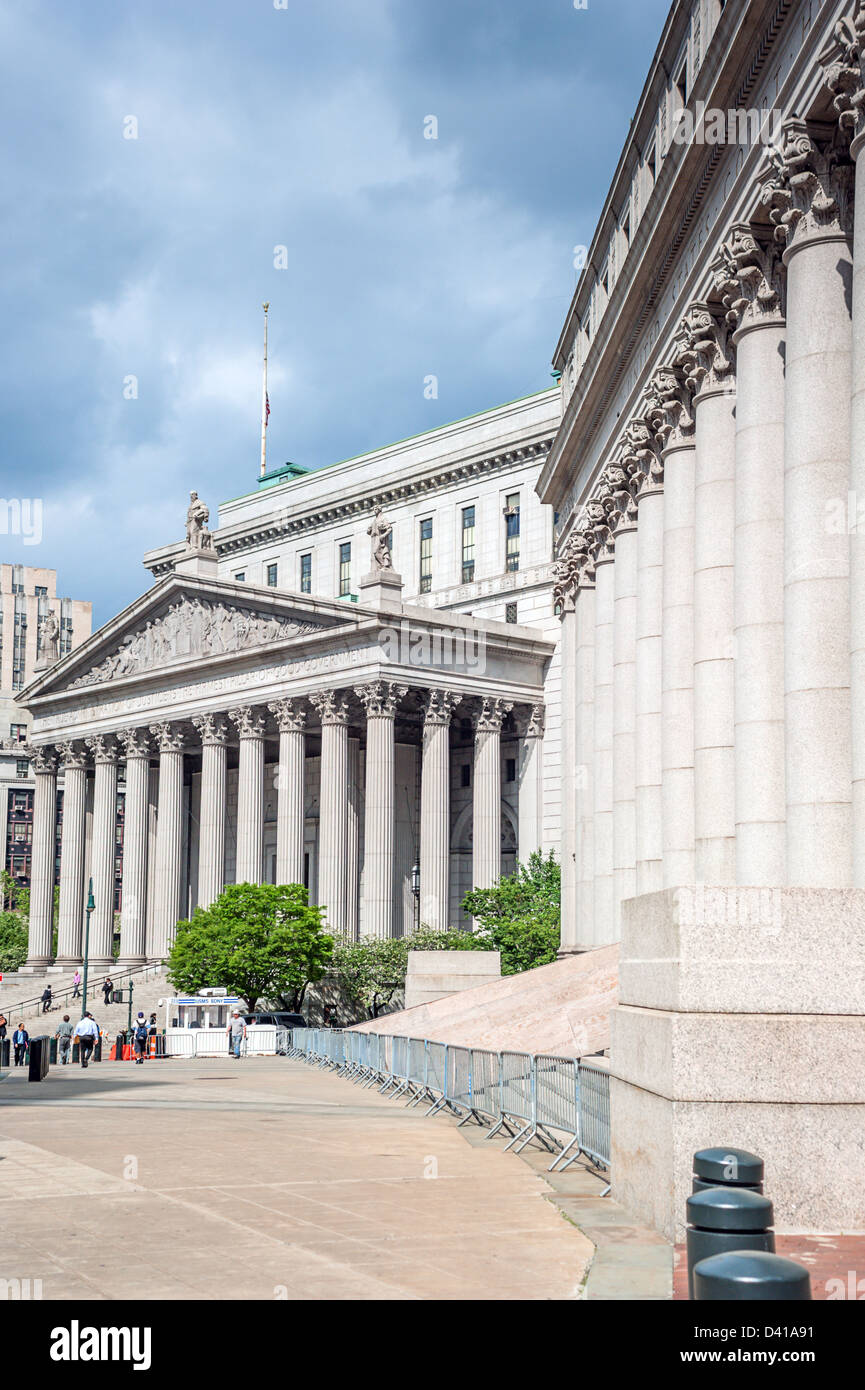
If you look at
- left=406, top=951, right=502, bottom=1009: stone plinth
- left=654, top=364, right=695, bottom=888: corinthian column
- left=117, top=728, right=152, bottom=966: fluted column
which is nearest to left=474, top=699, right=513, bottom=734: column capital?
left=117, top=728, right=152, bottom=966: fluted column

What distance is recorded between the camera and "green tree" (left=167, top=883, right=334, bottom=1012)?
63375mm

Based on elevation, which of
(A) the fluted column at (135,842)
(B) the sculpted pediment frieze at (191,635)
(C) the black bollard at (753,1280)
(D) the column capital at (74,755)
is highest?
(B) the sculpted pediment frieze at (191,635)

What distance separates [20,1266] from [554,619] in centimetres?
7300

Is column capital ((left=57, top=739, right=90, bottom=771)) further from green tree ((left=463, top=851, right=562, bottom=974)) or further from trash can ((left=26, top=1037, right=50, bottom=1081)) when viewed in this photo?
trash can ((left=26, top=1037, right=50, bottom=1081))

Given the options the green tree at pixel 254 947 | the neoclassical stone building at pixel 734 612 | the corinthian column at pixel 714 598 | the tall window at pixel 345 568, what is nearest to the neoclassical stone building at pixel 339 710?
the tall window at pixel 345 568

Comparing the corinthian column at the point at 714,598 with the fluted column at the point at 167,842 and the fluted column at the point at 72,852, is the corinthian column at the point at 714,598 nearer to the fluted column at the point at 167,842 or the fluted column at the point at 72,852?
the fluted column at the point at 167,842

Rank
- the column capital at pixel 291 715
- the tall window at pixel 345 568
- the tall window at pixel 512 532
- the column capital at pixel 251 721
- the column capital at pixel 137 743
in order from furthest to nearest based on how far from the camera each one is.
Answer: the tall window at pixel 345 568 < the tall window at pixel 512 532 < the column capital at pixel 137 743 < the column capital at pixel 251 721 < the column capital at pixel 291 715

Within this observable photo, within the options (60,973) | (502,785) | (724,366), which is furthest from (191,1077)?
(60,973)

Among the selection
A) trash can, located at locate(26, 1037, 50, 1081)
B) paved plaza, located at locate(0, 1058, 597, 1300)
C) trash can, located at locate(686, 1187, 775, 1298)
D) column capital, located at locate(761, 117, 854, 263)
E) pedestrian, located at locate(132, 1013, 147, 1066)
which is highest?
column capital, located at locate(761, 117, 854, 263)

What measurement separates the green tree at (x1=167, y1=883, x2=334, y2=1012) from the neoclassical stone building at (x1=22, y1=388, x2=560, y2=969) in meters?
5.48

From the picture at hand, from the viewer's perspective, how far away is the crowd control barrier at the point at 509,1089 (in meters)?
17.2

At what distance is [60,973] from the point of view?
87.3 metres

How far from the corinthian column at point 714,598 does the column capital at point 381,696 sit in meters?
43.4

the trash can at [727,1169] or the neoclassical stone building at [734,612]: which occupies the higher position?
the neoclassical stone building at [734,612]
